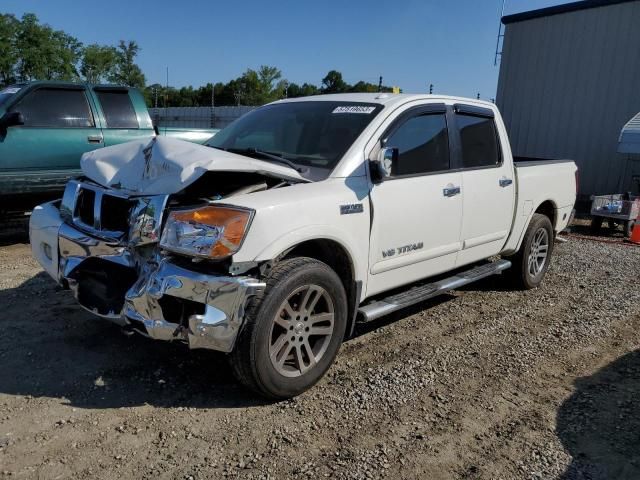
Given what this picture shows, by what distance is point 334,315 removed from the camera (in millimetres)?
3336

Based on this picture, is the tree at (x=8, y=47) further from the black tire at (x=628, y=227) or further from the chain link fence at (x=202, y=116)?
the black tire at (x=628, y=227)

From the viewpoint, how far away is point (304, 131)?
3.99m

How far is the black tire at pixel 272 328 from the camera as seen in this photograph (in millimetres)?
2861

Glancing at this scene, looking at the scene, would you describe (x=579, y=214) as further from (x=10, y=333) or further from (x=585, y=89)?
(x=10, y=333)

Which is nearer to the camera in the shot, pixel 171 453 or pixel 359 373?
pixel 171 453

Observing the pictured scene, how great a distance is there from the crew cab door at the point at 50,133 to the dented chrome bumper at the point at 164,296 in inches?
155

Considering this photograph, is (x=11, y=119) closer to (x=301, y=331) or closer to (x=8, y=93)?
(x=8, y=93)

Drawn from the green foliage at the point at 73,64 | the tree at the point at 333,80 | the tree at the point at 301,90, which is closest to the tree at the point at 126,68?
the green foliage at the point at 73,64

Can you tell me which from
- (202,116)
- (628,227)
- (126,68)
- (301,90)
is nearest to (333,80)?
(301,90)

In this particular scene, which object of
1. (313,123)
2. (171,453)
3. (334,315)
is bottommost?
(171,453)

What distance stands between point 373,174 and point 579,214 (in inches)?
399

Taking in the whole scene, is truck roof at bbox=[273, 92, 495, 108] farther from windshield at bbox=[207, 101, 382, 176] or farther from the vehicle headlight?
the vehicle headlight

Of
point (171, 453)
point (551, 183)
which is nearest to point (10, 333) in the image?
point (171, 453)

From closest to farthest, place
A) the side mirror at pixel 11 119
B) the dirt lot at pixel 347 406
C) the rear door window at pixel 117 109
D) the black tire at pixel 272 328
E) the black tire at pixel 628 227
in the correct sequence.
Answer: the dirt lot at pixel 347 406 < the black tire at pixel 272 328 < the side mirror at pixel 11 119 < the rear door window at pixel 117 109 < the black tire at pixel 628 227
